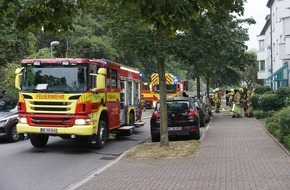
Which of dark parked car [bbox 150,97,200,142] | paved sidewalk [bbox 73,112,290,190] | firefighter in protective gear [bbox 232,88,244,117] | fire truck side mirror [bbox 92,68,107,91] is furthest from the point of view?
firefighter in protective gear [bbox 232,88,244,117]

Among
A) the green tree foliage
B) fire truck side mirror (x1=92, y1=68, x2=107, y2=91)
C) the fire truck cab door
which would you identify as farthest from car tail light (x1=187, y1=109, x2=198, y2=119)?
the green tree foliage

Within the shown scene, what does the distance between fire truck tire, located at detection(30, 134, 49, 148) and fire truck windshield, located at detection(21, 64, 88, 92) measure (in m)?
1.75

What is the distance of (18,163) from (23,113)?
7.65ft

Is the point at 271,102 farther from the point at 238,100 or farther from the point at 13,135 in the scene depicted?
the point at 13,135

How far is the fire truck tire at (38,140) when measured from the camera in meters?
15.1

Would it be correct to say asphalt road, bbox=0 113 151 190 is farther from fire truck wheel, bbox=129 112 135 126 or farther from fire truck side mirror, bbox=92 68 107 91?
fire truck side mirror, bbox=92 68 107 91

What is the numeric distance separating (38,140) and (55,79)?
2400 millimetres

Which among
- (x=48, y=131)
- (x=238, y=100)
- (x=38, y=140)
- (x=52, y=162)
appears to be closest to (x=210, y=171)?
(x=52, y=162)

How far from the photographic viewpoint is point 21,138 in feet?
58.3

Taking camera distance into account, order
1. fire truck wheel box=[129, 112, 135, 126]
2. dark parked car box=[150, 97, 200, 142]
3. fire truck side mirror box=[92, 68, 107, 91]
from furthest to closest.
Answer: fire truck wheel box=[129, 112, 135, 126] < dark parked car box=[150, 97, 200, 142] < fire truck side mirror box=[92, 68, 107, 91]

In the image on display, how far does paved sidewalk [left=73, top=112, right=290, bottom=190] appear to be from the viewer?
849 cm

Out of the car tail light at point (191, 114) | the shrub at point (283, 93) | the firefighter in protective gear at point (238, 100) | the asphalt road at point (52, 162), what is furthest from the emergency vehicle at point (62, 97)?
the firefighter in protective gear at point (238, 100)

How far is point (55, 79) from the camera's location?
13938 mm

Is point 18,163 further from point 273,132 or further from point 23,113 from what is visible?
point 273,132
